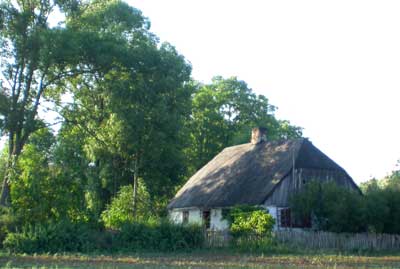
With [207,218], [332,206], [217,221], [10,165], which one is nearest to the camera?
[332,206]

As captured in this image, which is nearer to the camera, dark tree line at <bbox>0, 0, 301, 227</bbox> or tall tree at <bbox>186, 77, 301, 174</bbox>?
dark tree line at <bbox>0, 0, 301, 227</bbox>

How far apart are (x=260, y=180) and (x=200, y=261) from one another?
51.6ft

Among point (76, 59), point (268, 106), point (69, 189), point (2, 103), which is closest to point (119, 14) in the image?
point (76, 59)

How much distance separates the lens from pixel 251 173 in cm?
4450

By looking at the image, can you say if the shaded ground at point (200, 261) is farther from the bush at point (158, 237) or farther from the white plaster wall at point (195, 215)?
the white plaster wall at point (195, 215)

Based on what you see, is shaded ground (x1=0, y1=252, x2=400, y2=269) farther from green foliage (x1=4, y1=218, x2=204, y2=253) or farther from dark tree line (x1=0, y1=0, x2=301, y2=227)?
dark tree line (x1=0, y1=0, x2=301, y2=227)

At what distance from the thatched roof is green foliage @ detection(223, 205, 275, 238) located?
1.34m

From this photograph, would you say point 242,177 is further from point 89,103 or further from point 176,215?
point 89,103

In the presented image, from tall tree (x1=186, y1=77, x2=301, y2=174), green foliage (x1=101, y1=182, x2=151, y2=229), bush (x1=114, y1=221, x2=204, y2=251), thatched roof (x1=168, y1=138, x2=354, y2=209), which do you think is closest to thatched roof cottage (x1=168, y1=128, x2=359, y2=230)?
thatched roof (x1=168, y1=138, x2=354, y2=209)

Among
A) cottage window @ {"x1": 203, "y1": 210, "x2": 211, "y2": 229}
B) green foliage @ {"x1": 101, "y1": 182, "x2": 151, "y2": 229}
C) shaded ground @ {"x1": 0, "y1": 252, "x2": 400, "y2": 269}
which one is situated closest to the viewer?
shaded ground @ {"x1": 0, "y1": 252, "x2": 400, "y2": 269}

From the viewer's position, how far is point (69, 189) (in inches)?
1393

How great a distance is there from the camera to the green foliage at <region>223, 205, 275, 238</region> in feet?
121

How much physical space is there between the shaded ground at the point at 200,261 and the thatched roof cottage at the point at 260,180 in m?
9.63

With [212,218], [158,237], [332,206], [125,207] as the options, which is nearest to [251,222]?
[332,206]
